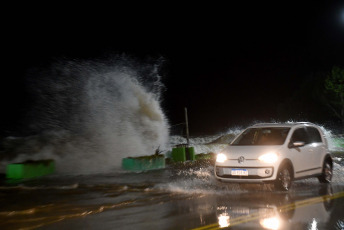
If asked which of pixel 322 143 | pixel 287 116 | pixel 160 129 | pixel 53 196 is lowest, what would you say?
pixel 53 196

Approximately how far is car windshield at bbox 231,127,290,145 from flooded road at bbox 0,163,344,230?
1.20 metres

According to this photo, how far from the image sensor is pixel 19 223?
24.9 ft

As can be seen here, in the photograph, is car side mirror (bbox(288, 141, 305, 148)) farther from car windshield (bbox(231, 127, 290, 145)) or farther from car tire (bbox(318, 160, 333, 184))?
car tire (bbox(318, 160, 333, 184))

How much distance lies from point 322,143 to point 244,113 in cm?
7262

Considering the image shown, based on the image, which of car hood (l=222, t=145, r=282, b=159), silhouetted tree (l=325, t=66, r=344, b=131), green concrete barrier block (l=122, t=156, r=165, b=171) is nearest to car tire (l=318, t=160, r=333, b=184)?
car hood (l=222, t=145, r=282, b=159)

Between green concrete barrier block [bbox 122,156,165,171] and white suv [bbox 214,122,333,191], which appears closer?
white suv [bbox 214,122,333,191]

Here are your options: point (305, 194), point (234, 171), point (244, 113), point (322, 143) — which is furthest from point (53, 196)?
point (244, 113)

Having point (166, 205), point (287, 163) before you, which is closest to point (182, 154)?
point (287, 163)

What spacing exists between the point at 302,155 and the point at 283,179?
111cm

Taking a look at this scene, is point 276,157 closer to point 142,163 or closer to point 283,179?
point 283,179

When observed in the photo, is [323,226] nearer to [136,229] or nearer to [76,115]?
[136,229]

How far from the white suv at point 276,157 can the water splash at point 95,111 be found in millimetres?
11451

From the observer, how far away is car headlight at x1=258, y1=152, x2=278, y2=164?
1031 cm

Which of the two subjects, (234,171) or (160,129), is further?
(160,129)
